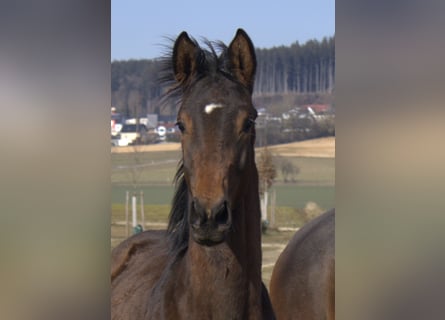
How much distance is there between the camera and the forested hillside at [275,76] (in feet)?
8.35

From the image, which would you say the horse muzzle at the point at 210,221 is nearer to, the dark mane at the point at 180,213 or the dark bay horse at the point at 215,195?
the dark bay horse at the point at 215,195

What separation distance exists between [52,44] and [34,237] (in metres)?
0.32

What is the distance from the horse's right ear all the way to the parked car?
9.0 inches

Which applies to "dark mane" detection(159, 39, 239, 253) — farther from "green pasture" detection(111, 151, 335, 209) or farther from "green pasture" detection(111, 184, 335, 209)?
"green pasture" detection(111, 184, 335, 209)

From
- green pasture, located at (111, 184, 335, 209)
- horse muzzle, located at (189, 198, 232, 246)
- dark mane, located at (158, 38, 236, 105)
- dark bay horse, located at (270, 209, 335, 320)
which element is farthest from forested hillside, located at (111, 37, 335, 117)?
dark bay horse, located at (270, 209, 335, 320)

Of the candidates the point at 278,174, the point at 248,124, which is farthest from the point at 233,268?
the point at 278,174

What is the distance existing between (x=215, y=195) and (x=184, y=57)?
64 cm

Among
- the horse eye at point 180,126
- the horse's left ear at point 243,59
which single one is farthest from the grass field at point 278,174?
the horse's left ear at point 243,59

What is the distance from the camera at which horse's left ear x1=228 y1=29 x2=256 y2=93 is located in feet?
8.99

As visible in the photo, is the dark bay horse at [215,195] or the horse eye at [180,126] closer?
the dark bay horse at [215,195]

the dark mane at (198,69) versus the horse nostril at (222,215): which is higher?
the dark mane at (198,69)

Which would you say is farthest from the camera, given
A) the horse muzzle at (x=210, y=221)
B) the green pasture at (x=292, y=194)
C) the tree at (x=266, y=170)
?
the tree at (x=266, y=170)

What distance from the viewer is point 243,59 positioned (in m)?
2.78

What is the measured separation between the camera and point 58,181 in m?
1.27
